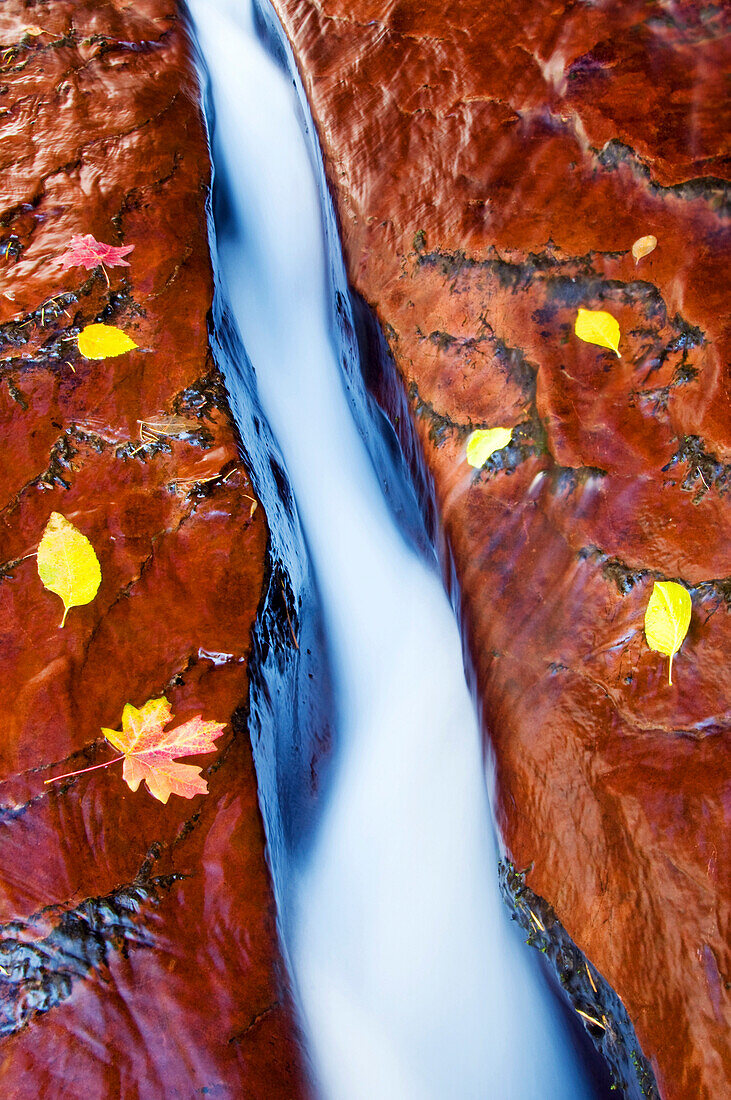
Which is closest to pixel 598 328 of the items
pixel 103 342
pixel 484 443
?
pixel 484 443

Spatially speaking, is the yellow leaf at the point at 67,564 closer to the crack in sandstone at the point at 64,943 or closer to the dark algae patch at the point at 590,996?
the crack in sandstone at the point at 64,943

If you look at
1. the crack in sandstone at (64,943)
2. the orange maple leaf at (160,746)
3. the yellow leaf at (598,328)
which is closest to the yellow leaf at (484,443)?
the yellow leaf at (598,328)

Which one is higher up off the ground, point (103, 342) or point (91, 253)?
point (91, 253)

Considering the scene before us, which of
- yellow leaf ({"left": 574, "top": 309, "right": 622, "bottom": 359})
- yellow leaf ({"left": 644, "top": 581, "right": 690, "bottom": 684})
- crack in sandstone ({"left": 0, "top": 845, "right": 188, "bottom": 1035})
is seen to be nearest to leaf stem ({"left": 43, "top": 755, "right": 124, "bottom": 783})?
crack in sandstone ({"left": 0, "top": 845, "right": 188, "bottom": 1035})

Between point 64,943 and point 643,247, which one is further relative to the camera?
point 643,247

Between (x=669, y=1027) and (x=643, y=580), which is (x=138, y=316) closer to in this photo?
(x=643, y=580)

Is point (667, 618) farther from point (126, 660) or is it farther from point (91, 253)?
point (91, 253)

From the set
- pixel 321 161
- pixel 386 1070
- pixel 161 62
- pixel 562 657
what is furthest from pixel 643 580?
pixel 161 62
